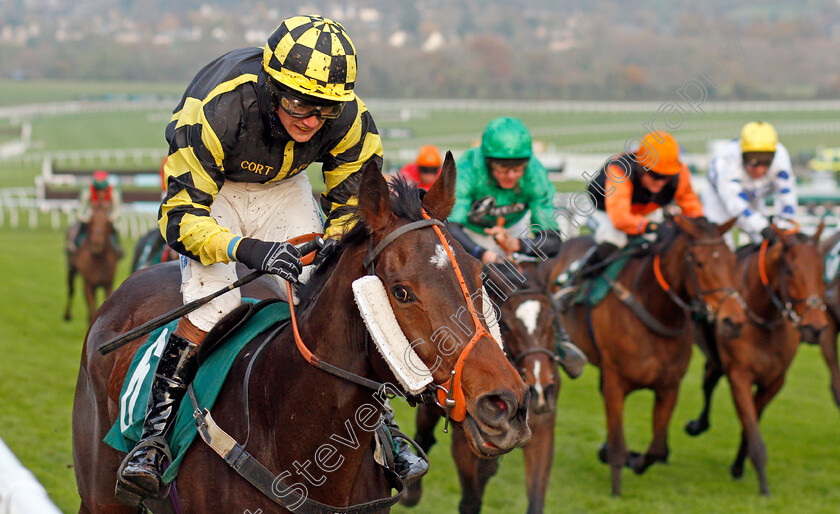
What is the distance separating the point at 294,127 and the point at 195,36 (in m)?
75.8

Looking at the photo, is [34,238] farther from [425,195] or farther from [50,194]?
[425,195]

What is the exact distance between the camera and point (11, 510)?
245 centimetres

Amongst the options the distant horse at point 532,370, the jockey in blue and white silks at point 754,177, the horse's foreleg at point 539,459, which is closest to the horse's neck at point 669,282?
the jockey in blue and white silks at point 754,177

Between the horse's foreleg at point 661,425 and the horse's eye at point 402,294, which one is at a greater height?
the horse's eye at point 402,294

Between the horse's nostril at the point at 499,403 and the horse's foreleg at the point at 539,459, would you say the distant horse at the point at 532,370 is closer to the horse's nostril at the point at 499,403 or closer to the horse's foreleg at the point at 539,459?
the horse's foreleg at the point at 539,459

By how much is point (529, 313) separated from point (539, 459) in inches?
31.4

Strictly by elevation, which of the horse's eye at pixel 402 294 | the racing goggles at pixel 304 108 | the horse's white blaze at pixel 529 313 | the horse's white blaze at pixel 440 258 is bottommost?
the horse's white blaze at pixel 529 313

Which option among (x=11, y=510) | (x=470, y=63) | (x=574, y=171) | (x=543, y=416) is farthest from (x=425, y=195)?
(x=470, y=63)

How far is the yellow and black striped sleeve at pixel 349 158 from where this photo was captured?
3338 mm

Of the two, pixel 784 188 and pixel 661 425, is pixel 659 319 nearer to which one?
pixel 661 425

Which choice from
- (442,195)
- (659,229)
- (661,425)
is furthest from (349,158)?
(661,425)

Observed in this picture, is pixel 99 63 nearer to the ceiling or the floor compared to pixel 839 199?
nearer to the floor

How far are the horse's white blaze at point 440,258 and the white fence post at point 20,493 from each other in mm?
1113

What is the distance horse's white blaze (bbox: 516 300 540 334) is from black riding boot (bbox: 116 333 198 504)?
7.09ft
